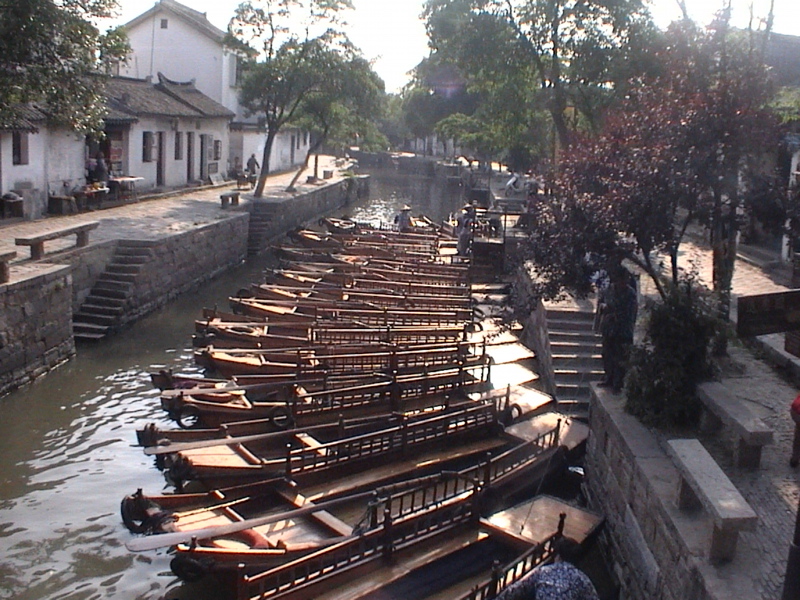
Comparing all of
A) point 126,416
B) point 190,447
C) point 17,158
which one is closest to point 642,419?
point 190,447

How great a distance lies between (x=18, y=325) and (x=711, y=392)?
10.4 meters

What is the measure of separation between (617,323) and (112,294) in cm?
1118

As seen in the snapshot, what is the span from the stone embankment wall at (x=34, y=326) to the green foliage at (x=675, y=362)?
31.2 feet

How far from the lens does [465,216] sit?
2288cm

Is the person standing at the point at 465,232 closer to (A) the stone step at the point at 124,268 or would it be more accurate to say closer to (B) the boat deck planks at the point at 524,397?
(A) the stone step at the point at 124,268

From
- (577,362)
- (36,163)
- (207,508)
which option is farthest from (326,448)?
(36,163)

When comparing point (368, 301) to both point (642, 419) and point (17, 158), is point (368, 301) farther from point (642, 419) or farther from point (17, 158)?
point (17, 158)

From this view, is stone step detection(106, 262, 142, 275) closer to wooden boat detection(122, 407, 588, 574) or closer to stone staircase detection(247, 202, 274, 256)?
stone staircase detection(247, 202, 274, 256)

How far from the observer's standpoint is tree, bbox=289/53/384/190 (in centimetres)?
3092

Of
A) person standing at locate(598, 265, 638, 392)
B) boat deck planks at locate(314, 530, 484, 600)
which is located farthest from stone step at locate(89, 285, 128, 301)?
boat deck planks at locate(314, 530, 484, 600)

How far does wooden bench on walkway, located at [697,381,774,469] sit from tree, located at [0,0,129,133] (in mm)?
11586

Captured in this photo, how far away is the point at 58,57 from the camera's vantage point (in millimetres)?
14484

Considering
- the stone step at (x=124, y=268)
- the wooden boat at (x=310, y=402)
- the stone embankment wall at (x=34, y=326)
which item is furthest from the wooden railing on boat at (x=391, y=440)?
the stone step at (x=124, y=268)

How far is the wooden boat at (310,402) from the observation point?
31.9 ft
